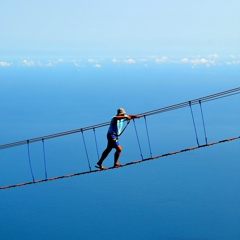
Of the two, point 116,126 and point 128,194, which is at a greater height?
point 116,126

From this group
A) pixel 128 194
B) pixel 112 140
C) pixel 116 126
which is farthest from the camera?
pixel 128 194

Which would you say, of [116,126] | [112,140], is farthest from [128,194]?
[116,126]

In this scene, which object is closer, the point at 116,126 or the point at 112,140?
the point at 116,126

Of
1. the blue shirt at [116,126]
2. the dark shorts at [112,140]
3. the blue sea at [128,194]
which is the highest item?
the blue shirt at [116,126]

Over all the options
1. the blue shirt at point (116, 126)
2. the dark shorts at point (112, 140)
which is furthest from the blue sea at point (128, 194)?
the blue shirt at point (116, 126)

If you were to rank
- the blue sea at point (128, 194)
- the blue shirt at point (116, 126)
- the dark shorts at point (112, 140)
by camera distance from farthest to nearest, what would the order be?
the blue sea at point (128, 194), the dark shorts at point (112, 140), the blue shirt at point (116, 126)

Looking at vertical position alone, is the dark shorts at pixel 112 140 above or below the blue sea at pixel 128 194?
above

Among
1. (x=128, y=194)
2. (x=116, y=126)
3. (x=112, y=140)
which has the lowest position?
(x=128, y=194)

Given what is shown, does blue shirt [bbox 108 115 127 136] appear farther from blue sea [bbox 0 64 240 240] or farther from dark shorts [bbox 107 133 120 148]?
blue sea [bbox 0 64 240 240]

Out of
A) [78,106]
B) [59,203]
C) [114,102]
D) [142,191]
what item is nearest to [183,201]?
[142,191]

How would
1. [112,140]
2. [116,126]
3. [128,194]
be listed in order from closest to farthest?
[116,126], [112,140], [128,194]

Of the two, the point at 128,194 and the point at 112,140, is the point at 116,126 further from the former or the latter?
the point at 128,194

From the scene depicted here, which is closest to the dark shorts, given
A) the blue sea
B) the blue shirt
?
the blue shirt

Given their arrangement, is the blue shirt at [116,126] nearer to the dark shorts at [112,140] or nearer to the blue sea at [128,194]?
the dark shorts at [112,140]
